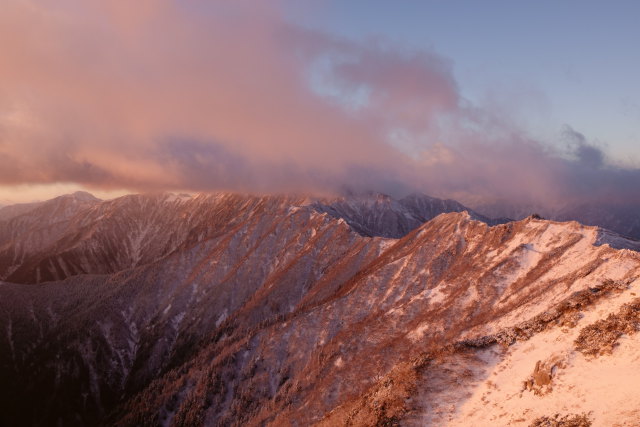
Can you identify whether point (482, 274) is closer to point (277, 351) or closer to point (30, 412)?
point (277, 351)

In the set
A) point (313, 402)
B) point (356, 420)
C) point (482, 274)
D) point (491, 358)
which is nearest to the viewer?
point (356, 420)

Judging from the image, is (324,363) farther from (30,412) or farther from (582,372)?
(30,412)

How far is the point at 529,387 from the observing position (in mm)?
43312

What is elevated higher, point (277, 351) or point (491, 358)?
point (491, 358)

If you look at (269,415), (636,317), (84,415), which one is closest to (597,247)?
(636,317)

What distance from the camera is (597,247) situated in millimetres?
112438

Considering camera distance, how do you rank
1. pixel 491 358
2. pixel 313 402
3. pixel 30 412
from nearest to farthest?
pixel 491 358, pixel 313 402, pixel 30 412

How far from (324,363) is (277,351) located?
992 inches

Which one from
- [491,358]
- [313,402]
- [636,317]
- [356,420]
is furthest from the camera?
[313,402]

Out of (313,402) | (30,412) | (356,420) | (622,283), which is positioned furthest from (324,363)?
(30,412)

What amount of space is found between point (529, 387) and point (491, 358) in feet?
Answer: 31.3

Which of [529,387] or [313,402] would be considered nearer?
[529,387]

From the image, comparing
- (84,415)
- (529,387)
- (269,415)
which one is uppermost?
(529,387)

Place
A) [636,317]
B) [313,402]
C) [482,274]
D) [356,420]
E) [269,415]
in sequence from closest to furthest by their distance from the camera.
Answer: [636,317] → [356,420] → [313,402] → [269,415] → [482,274]
